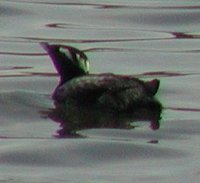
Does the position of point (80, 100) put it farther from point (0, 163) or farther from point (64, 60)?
point (0, 163)

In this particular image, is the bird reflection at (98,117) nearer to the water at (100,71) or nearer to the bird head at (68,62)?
the water at (100,71)

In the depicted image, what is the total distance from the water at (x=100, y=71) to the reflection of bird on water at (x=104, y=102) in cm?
15

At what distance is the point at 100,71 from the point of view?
575 inches

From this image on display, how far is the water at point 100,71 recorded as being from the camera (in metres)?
10.8

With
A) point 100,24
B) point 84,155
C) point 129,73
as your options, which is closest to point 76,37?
point 100,24

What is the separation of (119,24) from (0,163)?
7.17 m

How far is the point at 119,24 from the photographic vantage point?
58.5 ft

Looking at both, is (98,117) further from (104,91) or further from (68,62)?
(68,62)

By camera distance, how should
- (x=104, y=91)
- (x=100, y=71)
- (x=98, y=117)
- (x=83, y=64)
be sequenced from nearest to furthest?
(x=104, y=91)
(x=98, y=117)
(x=83, y=64)
(x=100, y=71)

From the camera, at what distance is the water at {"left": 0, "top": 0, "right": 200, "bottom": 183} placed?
10.8 metres

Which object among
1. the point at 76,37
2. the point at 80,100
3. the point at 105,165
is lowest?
the point at 105,165

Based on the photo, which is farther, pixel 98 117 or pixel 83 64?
pixel 83 64

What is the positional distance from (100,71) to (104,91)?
90.5 inches

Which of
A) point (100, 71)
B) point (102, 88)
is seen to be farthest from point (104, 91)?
point (100, 71)
